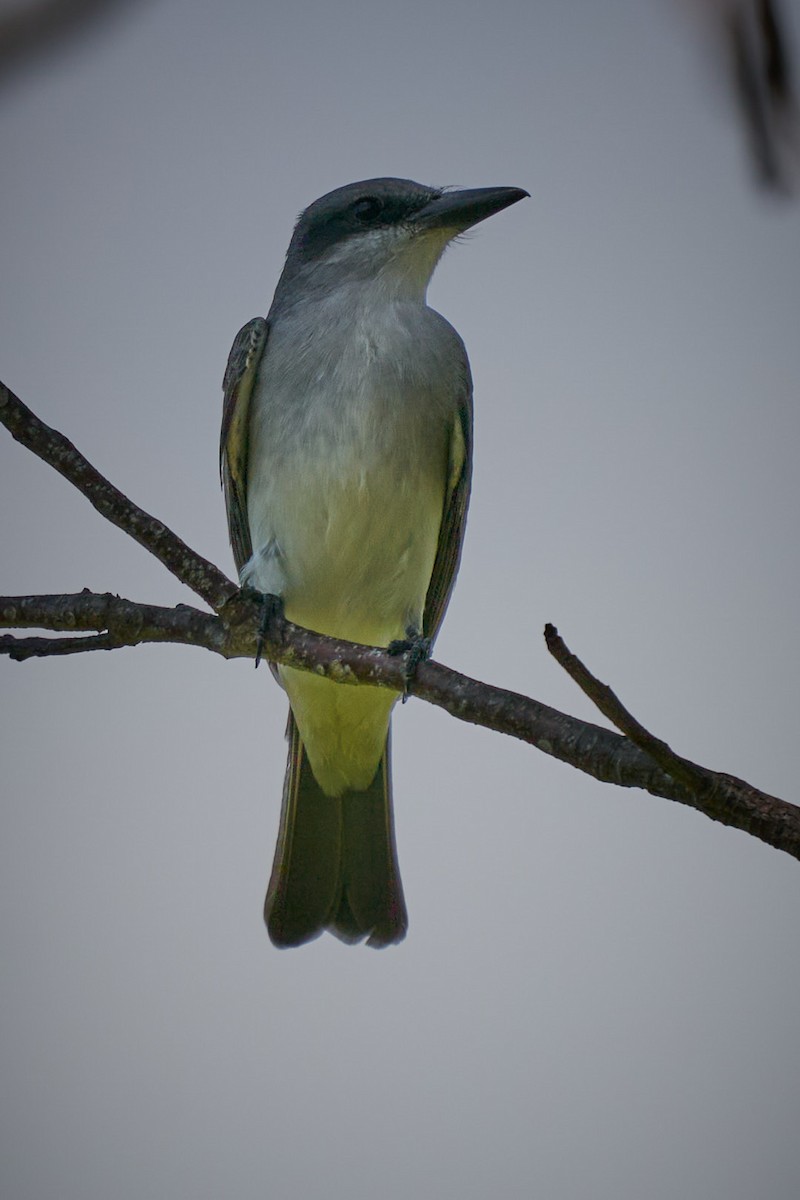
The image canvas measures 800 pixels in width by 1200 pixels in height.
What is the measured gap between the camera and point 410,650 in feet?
10.3

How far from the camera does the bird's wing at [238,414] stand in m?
4.36

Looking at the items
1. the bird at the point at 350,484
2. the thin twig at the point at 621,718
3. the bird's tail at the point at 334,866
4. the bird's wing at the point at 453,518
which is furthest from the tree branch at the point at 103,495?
the bird's tail at the point at 334,866

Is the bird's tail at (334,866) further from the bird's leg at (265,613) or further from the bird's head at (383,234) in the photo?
the bird's head at (383,234)

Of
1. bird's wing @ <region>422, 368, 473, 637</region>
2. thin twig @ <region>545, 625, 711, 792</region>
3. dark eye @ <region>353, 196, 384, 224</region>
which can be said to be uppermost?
dark eye @ <region>353, 196, 384, 224</region>

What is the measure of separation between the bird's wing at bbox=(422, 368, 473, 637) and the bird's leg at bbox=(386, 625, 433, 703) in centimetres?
13

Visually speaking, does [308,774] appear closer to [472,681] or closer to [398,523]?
[398,523]

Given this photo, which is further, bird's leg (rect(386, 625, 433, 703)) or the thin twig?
bird's leg (rect(386, 625, 433, 703))

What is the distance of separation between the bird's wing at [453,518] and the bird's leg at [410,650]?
131mm

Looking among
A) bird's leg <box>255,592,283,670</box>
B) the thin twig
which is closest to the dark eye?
bird's leg <box>255,592,283,670</box>

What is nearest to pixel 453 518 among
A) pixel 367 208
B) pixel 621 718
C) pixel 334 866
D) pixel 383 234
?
pixel 383 234

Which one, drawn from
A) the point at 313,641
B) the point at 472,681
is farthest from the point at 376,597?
the point at 472,681

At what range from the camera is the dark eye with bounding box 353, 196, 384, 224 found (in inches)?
171

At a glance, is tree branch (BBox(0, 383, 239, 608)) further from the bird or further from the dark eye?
the dark eye

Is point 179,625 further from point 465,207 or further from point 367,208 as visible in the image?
point 367,208
